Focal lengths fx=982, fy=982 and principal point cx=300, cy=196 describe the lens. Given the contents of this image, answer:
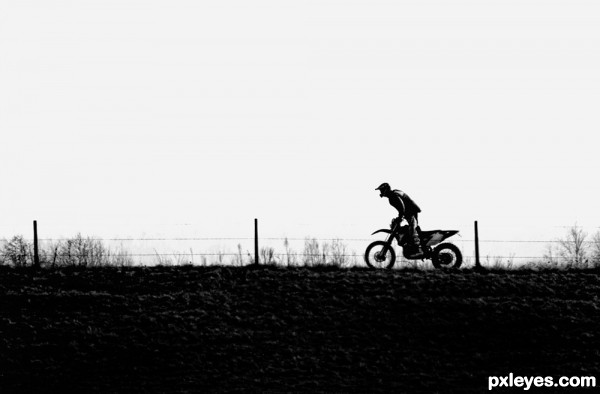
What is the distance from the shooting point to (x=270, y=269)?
976 inches

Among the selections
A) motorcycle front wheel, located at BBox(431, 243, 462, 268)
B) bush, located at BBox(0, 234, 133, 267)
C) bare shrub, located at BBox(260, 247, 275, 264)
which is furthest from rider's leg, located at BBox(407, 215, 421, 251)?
bush, located at BBox(0, 234, 133, 267)

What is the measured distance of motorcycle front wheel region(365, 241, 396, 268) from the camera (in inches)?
973

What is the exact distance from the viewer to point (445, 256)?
2494 centimetres

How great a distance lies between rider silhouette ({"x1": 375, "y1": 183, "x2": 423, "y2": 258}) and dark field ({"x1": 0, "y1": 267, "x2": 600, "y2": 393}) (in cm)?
120

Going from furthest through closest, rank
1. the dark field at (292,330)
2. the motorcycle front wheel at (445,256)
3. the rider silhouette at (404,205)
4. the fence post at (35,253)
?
the fence post at (35,253) < the motorcycle front wheel at (445,256) < the rider silhouette at (404,205) < the dark field at (292,330)

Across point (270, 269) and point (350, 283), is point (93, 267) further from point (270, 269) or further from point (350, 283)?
point (350, 283)

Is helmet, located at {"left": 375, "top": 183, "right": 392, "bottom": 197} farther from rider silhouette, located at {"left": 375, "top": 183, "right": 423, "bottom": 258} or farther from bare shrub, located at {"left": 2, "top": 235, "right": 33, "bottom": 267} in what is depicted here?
bare shrub, located at {"left": 2, "top": 235, "right": 33, "bottom": 267}

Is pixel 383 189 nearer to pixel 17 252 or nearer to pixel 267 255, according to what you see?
pixel 267 255

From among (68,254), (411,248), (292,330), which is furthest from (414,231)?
(68,254)

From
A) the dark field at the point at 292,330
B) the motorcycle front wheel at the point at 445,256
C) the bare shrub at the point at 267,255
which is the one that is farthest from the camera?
the bare shrub at the point at 267,255

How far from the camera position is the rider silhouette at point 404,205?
956 inches

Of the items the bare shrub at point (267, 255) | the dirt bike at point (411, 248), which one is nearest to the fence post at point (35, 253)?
the bare shrub at point (267, 255)

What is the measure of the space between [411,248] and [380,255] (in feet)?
2.62

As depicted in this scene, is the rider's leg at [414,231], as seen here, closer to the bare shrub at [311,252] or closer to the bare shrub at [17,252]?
the bare shrub at [311,252]
